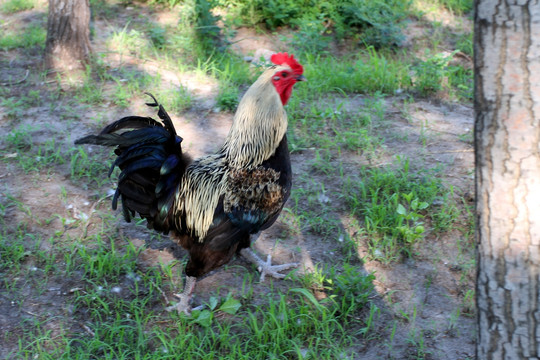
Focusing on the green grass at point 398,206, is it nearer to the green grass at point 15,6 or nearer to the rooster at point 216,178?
the rooster at point 216,178

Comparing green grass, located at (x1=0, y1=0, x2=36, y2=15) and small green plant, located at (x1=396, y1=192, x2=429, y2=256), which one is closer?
small green plant, located at (x1=396, y1=192, x2=429, y2=256)

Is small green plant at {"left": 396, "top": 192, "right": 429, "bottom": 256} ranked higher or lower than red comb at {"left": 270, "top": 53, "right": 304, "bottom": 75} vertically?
lower

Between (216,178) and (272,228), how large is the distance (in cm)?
99

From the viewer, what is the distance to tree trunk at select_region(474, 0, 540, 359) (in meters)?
1.91

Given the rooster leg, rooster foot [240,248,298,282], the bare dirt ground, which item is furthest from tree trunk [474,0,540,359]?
the rooster leg

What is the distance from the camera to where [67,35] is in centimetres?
594

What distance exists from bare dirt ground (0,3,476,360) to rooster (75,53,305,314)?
51 cm

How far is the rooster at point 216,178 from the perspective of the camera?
335 centimetres

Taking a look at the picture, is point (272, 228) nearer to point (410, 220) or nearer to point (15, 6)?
point (410, 220)

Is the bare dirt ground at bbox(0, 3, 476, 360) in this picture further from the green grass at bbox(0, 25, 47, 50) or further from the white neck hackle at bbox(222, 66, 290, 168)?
the white neck hackle at bbox(222, 66, 290, 168)

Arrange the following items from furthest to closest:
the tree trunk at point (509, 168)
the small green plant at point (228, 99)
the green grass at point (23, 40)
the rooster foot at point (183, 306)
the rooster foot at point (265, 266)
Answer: the green grass at point (23, 40) < the small green plant at point (228, 99) < the rooster foot at point (265, 266) < the rooster foot at point (183, 306) < the tree trunk at point (509, 168)

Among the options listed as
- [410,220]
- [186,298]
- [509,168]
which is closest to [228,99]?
[410,220]

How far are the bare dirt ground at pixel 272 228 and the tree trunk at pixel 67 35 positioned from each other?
27 cm

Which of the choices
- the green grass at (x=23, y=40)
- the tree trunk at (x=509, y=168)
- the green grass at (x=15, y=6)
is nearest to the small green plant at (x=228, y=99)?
the green grass at (x=23, y=40)
